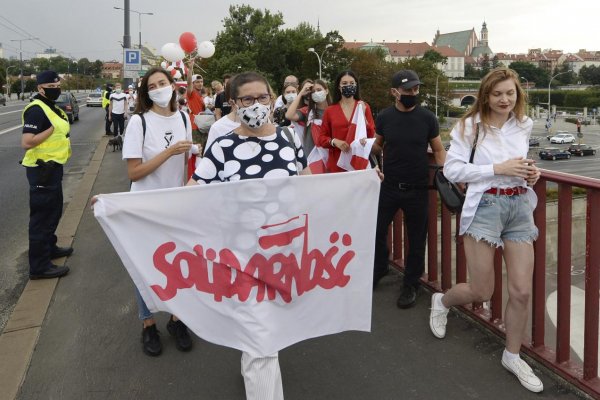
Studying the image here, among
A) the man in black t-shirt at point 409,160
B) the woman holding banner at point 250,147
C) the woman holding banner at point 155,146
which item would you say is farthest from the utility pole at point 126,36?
the woman holding banner at point 250,147

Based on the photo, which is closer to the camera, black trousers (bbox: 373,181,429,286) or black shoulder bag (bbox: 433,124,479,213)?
black shoulder bag (bbox: 433,124,479,213)

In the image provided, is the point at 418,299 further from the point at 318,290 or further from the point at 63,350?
the point at 63,350

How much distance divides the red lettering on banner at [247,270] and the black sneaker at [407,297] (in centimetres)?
153

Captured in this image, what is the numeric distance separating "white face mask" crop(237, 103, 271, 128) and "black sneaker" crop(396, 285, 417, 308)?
217cm

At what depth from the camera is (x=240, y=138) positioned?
295 cm

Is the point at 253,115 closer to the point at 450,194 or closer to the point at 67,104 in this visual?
the point at 450,194

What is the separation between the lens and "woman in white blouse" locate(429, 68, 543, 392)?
3180mm

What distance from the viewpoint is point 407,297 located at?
14.4 ft

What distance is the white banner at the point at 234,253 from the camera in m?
2.81

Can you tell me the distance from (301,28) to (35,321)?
8341 cm

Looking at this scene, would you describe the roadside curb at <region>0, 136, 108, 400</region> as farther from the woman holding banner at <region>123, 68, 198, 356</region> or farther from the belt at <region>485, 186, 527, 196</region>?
the belt at <region>485, 186, 527, 196</region>

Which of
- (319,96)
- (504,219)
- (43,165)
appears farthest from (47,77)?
(504,219)

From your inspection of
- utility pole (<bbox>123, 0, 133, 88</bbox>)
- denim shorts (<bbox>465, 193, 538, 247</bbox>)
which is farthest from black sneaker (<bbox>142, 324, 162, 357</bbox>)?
utility pole (<bbox>123, 0, 133, 88</bbox>)

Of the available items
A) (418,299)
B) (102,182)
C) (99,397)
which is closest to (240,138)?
(99,397)
